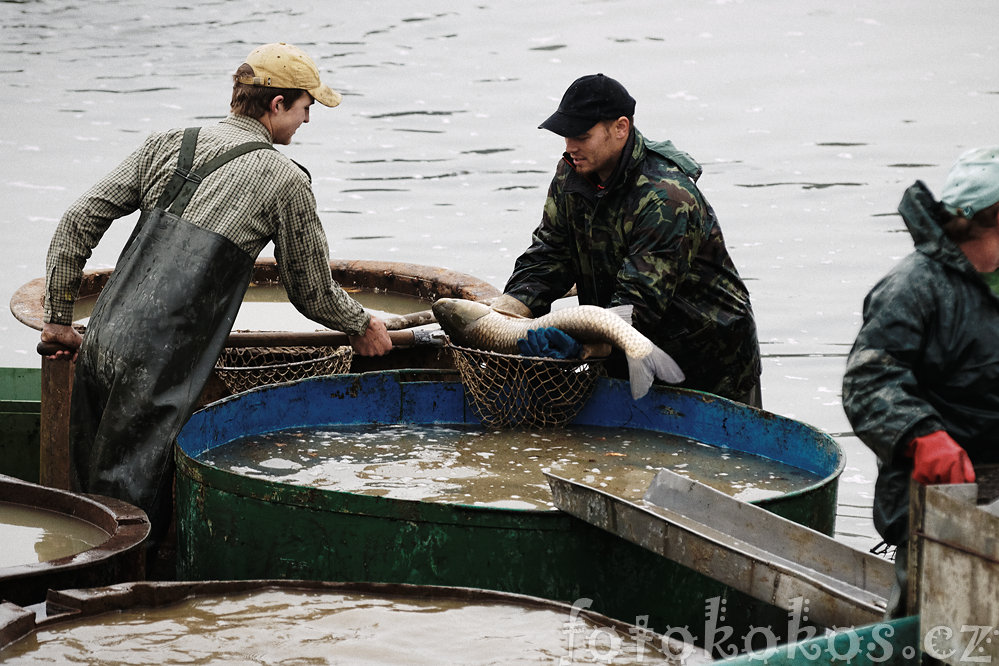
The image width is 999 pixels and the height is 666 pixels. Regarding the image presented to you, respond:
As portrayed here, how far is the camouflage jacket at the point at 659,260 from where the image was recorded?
5.22 meters

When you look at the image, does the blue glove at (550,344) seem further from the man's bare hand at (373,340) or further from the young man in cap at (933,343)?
the young man in cap at (933,343)

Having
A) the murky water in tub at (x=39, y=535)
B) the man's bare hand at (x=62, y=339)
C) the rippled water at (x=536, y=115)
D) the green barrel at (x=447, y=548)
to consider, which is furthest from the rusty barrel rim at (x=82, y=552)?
the rippled water at (x=536, y=115)

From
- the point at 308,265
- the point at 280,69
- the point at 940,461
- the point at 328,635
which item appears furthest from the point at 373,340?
the point at 940,461

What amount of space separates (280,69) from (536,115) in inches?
612

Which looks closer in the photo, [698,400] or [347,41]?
[698,400]

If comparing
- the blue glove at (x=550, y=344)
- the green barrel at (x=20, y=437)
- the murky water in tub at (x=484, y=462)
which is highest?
the blue glove at (x=550, y=344)

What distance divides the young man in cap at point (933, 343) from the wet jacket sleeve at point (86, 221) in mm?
2732

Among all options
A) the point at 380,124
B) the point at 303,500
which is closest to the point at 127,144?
the point at 380,124

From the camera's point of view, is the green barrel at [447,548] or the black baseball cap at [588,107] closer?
the green barrel at [447,548]

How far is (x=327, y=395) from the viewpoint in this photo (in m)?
5.50

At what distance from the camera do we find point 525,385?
5289 mm

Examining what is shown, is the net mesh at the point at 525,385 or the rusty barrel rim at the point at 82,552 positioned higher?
the net mesh at the point at 525,385

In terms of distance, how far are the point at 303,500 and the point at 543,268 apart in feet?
6.15

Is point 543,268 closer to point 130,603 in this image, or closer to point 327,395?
point 327,395
